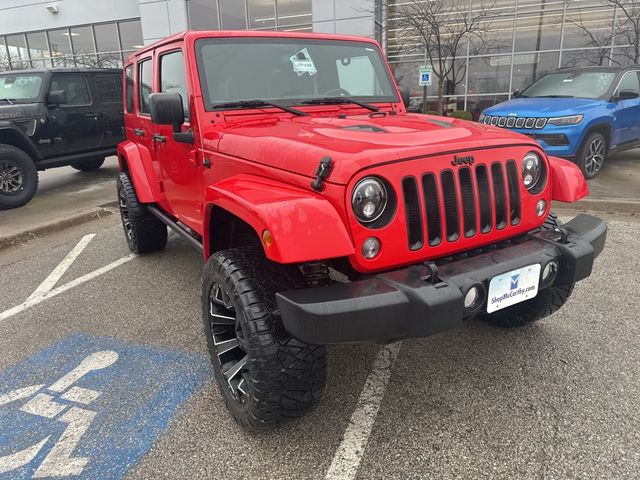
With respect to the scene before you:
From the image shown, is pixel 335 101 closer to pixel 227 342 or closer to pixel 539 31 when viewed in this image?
pixel 227 342

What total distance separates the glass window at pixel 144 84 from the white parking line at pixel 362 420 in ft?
8.92

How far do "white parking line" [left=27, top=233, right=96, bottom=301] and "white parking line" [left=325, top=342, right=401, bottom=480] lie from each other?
300 cm

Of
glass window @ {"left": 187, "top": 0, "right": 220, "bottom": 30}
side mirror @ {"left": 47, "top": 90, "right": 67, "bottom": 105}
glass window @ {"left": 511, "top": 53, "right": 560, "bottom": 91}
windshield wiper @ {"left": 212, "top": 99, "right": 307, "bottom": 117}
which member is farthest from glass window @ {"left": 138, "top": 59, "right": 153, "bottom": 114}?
glass window @ {"left": 187, "top": 0, "right": 220, "bottom": 30}

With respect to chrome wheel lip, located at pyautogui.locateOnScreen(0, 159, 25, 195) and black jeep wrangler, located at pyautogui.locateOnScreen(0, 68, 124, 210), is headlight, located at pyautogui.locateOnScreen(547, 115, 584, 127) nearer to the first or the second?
black jeep wrangler, located at pyautogui.locateOnScreen(0, 68, 124, 210)

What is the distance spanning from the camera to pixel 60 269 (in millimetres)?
4660

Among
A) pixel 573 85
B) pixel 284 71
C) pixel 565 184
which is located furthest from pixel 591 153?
pixel 284 71

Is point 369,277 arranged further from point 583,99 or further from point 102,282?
point 583,99

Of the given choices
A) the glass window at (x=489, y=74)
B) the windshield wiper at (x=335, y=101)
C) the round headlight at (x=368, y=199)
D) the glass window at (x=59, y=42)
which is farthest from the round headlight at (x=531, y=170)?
the glass window at (x=59, y=42)

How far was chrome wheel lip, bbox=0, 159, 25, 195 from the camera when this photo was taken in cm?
671

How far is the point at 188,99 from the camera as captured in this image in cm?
303

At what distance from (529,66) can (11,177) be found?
44.5 ft

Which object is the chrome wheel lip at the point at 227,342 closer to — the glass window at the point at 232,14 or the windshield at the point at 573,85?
the windshield at the point at 573,85

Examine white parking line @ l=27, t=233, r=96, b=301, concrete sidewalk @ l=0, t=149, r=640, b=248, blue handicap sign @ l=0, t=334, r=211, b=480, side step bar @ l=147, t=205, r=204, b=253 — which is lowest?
white parking line @ l=27, t=233, r=96, b=301

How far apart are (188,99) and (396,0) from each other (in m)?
13.3
